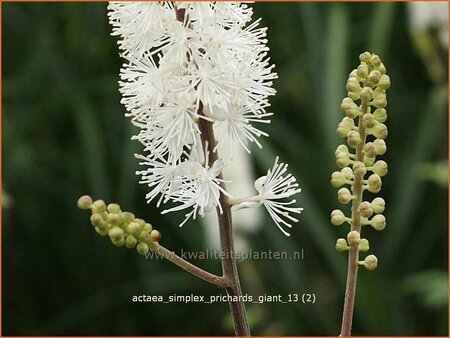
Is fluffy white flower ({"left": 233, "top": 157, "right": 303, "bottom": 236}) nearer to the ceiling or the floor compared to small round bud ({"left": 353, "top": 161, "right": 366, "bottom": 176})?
nearer to the floor

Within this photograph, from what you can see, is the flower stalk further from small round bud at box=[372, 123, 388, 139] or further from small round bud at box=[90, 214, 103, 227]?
small round bud at box=[90, 214, 103, 227]

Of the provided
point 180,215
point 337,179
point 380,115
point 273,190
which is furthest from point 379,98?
point 180,215

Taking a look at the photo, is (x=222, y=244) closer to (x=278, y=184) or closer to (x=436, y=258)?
(x=278, y=184)

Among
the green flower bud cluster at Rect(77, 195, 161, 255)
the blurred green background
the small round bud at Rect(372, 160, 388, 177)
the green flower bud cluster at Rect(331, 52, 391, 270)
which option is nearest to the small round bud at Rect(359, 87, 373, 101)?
the green flower bud cluster at Rect(331, 52, 391, 270)

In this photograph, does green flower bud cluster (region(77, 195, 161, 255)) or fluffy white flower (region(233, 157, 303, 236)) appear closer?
green flower bud cluster (region(77, 195, 161, 255))

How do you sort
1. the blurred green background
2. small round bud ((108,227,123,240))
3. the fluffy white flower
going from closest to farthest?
small round bud ((108,227,123,240)) < the fluffy white flower < the blurred green background

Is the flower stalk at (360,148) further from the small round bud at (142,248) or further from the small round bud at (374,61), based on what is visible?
the small round bud at (142,248)
